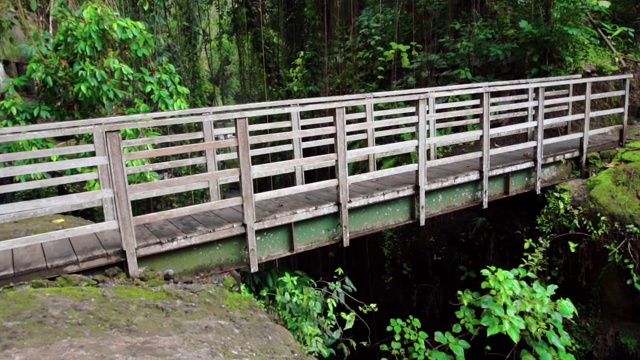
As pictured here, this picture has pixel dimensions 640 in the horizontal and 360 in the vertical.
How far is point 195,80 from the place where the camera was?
43.8ft

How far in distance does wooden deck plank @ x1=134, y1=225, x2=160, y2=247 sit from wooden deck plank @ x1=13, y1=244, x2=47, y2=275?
0.75 metres

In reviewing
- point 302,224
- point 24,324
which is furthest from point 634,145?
point 24,324

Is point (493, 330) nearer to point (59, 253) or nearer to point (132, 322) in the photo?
point (132, 322)

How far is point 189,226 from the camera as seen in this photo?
461 centimetres

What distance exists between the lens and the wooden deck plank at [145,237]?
4148 millimetres

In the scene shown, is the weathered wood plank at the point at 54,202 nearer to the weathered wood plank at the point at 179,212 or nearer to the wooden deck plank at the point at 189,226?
the weathered wood plank at the point at 179,212

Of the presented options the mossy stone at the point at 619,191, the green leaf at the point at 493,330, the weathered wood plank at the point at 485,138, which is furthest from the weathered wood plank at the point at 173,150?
the mossy stone at the point at 619,191

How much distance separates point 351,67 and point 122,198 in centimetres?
983

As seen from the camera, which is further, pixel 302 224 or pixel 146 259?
pixel 302 224

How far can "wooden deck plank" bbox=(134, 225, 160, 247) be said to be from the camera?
4.15 m

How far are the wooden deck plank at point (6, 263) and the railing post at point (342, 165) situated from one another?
306 centimetres

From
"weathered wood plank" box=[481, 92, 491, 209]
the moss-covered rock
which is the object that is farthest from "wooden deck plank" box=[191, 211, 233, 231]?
the moss-covered rock

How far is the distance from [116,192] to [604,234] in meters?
6.14

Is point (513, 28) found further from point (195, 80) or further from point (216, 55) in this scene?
point (216, 55)
